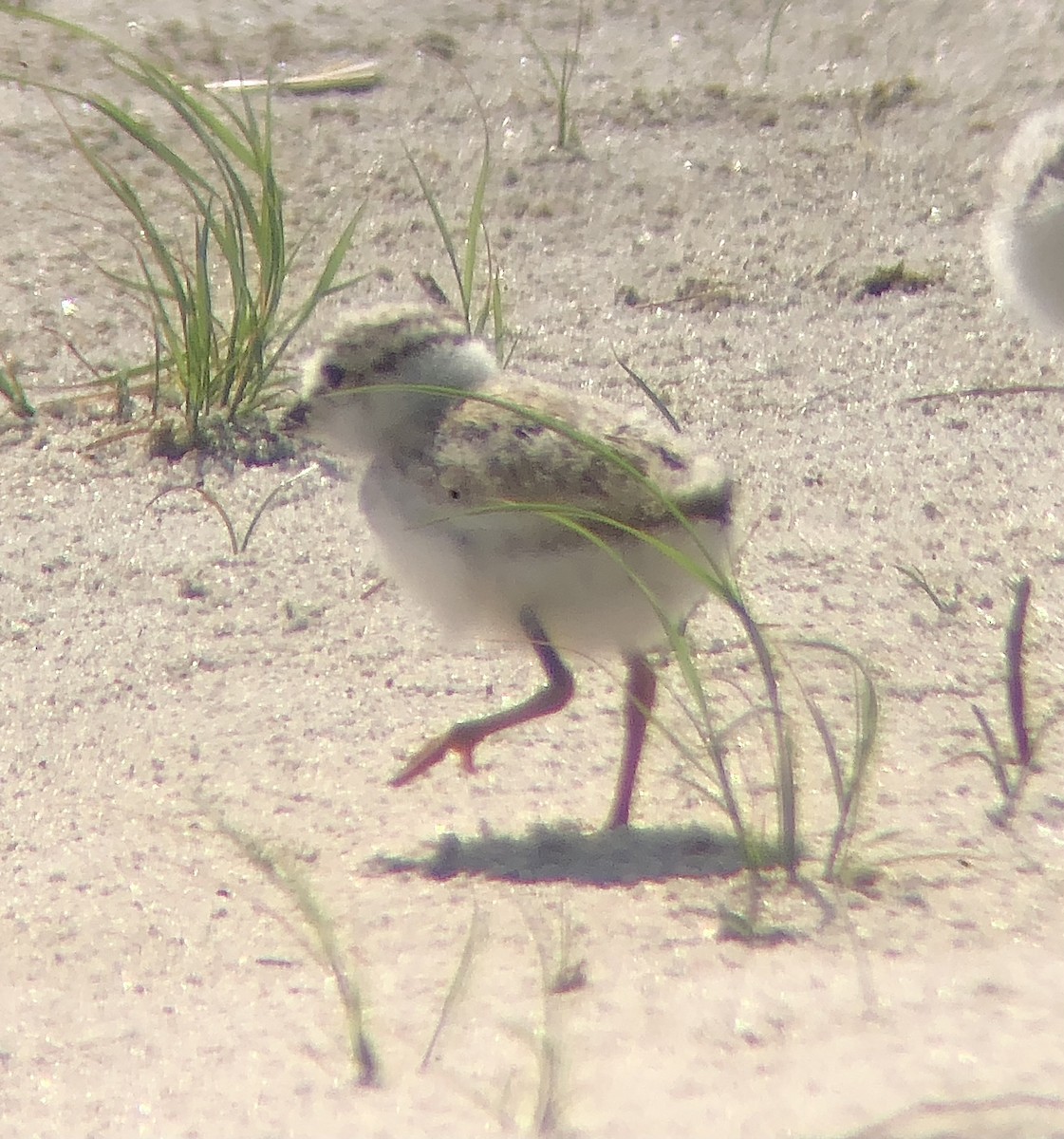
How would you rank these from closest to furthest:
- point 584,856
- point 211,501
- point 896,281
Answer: point 584,856, point 211,501, point 896,281

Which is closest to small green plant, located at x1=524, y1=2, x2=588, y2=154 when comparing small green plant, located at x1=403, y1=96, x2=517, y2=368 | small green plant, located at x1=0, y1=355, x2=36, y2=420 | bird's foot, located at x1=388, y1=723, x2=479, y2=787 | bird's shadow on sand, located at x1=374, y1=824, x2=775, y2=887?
small green plant, located at x1=403, y1=96, x2=517, y2=368

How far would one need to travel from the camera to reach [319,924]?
243 cm

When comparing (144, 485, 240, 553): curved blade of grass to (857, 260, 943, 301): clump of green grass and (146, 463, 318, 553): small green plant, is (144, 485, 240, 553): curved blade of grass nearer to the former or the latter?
(146, 463, 318, 553): small green plant

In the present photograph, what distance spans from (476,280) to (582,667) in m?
2.05

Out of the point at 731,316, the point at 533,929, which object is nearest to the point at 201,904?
the point at 533,929

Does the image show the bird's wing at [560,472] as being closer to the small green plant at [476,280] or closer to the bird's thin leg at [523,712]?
the bird's thin leg at [523,712]

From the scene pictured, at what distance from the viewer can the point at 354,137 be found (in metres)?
5.93

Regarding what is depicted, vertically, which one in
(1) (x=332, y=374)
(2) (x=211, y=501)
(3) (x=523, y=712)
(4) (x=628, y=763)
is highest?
(2) (x=211, y=501)

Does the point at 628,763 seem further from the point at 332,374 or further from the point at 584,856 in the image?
the point at 332,374

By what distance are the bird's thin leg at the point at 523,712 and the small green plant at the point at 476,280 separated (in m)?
0.96

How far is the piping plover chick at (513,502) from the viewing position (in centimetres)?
302

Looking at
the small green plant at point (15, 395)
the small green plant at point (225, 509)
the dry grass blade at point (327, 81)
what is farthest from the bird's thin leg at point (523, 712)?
the dry grass blade at point (327, 81)

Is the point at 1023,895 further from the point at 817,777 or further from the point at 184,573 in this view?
the point at 184,573

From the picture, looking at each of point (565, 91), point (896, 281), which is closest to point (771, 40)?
point (565, 91)
